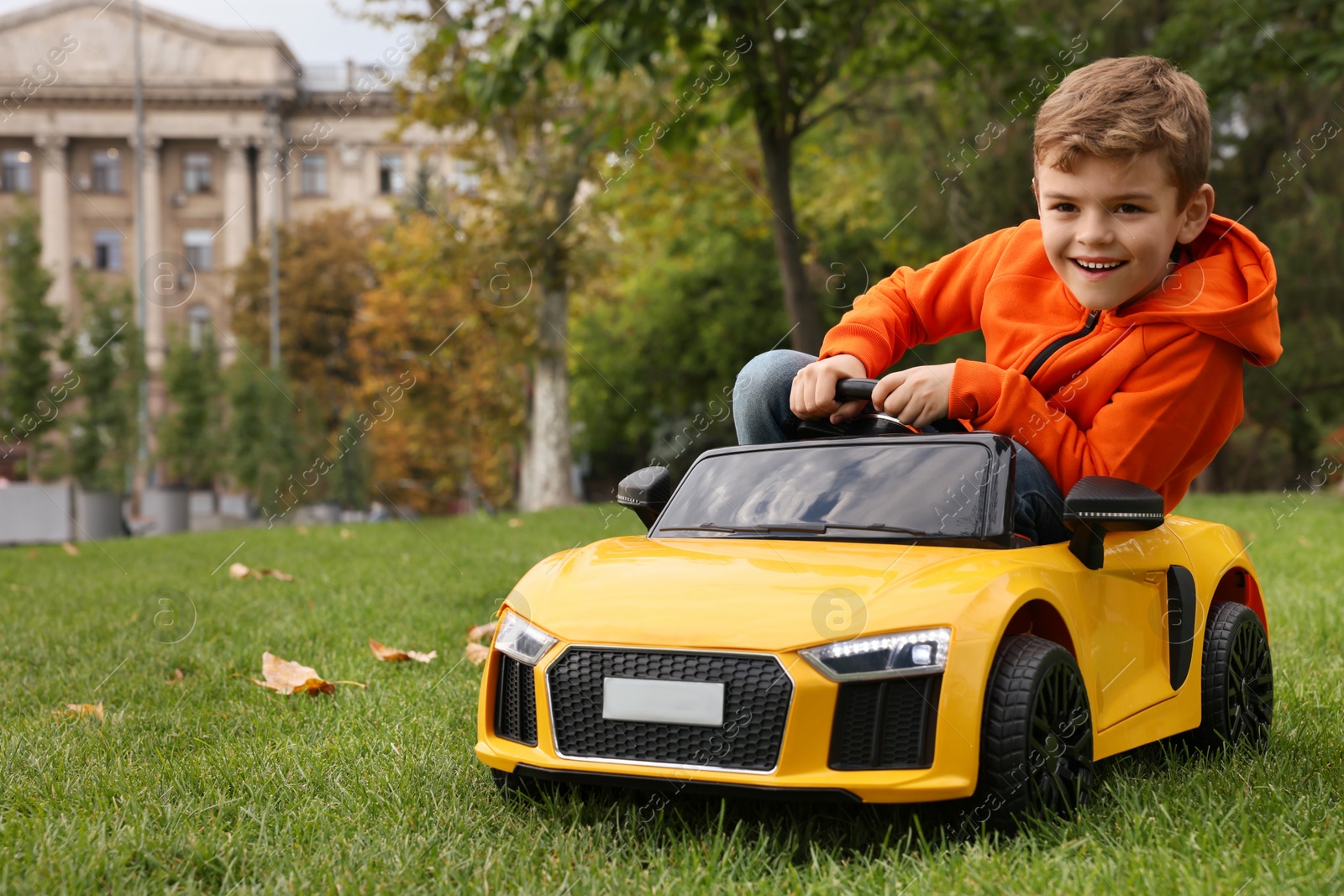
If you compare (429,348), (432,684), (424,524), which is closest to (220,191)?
(429,348)

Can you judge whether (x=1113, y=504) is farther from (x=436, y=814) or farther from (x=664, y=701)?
(x=436, y=814)

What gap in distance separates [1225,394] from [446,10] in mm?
19359

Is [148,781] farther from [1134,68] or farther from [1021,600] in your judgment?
[1134,68]

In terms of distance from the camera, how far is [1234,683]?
12.5 ft

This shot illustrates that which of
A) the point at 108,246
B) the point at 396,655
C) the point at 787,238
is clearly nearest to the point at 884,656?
the point at 396,655

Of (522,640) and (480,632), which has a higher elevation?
(522,640)

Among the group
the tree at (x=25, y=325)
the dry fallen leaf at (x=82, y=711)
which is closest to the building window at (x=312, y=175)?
the tree at (x=25, y=325)

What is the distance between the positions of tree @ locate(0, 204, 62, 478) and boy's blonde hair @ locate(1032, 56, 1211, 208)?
2259cm

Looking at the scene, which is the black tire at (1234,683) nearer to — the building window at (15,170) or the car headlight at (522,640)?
the car headlight at (522,640)

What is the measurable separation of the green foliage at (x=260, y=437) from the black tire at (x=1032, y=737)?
3289cm

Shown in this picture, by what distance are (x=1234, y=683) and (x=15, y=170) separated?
5986cm

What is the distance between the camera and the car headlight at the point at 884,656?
265 cm

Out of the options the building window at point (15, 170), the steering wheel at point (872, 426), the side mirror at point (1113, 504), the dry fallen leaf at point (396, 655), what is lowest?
the dry fallen leaf at point (396, 655)

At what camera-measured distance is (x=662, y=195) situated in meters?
21.7
